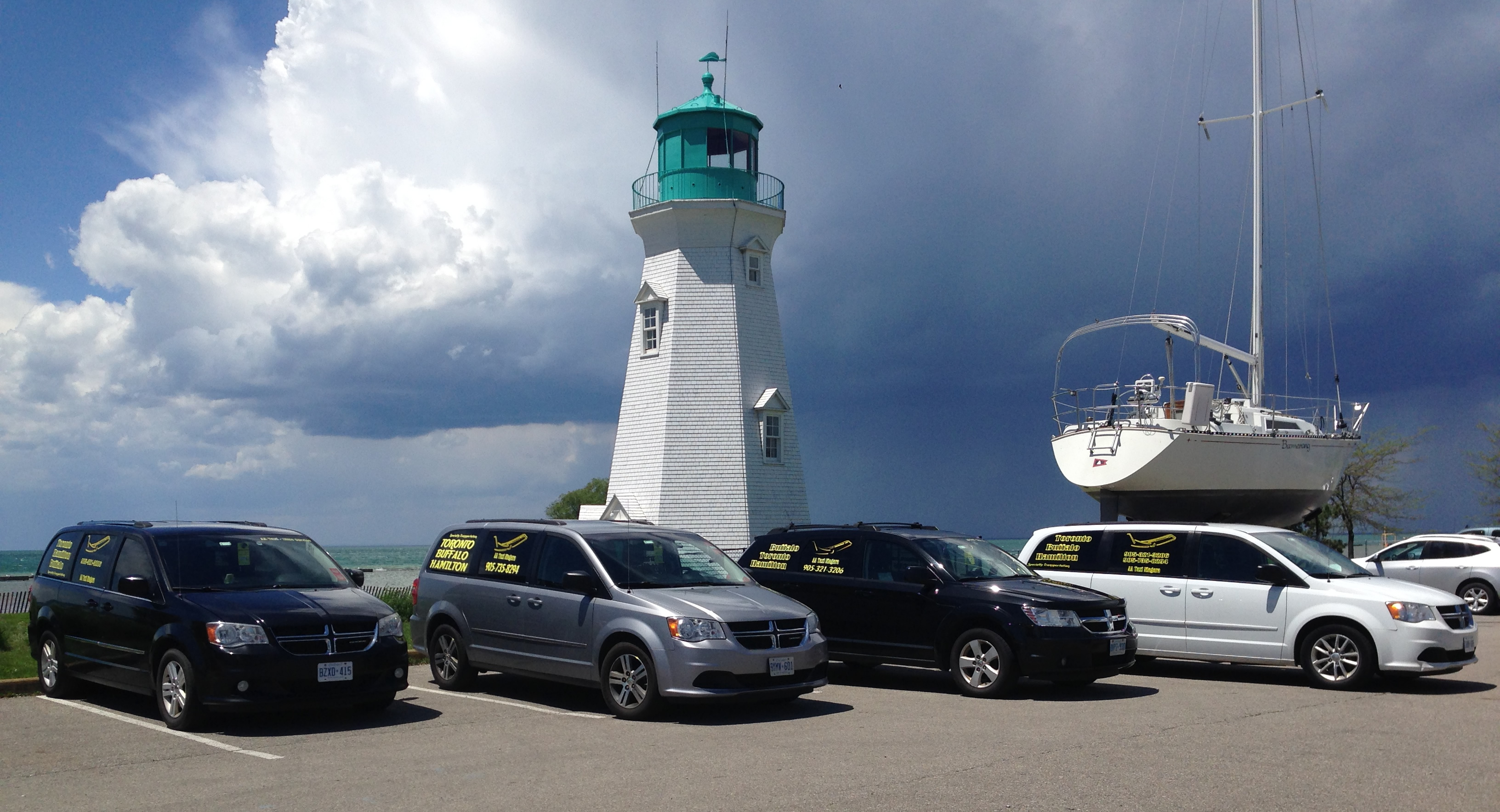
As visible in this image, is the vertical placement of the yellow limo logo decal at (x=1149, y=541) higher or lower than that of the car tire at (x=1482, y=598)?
higher

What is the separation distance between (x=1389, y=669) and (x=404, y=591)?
17.0 metres

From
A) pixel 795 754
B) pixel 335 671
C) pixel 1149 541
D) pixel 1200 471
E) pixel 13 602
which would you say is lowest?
pixel 795 754

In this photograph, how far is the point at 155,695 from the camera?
372 inches

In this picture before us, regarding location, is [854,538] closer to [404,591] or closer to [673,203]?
[404,591]

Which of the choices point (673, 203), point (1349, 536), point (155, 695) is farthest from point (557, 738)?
point (1349, 536)

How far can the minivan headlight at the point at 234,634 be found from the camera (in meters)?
9.02

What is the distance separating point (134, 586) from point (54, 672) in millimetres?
2481

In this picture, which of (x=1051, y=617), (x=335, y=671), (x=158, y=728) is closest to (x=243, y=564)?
(x=158, y=728)

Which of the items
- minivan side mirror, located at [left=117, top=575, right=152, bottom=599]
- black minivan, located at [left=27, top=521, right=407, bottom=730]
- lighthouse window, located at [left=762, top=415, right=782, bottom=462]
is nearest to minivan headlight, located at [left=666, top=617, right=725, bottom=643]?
black minivan, located at [left=27, top=521, right=407, bottom=730]

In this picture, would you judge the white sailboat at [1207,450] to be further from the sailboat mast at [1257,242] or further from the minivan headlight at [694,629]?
Answer: the minivan headlight at [694,629]

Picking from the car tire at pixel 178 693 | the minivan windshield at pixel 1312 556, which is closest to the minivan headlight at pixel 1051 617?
the minivan windshield at pixel 1312 556

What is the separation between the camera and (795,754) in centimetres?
836

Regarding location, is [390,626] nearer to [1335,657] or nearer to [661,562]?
[661,562]

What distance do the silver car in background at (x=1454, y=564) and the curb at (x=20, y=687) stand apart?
21.7 m
